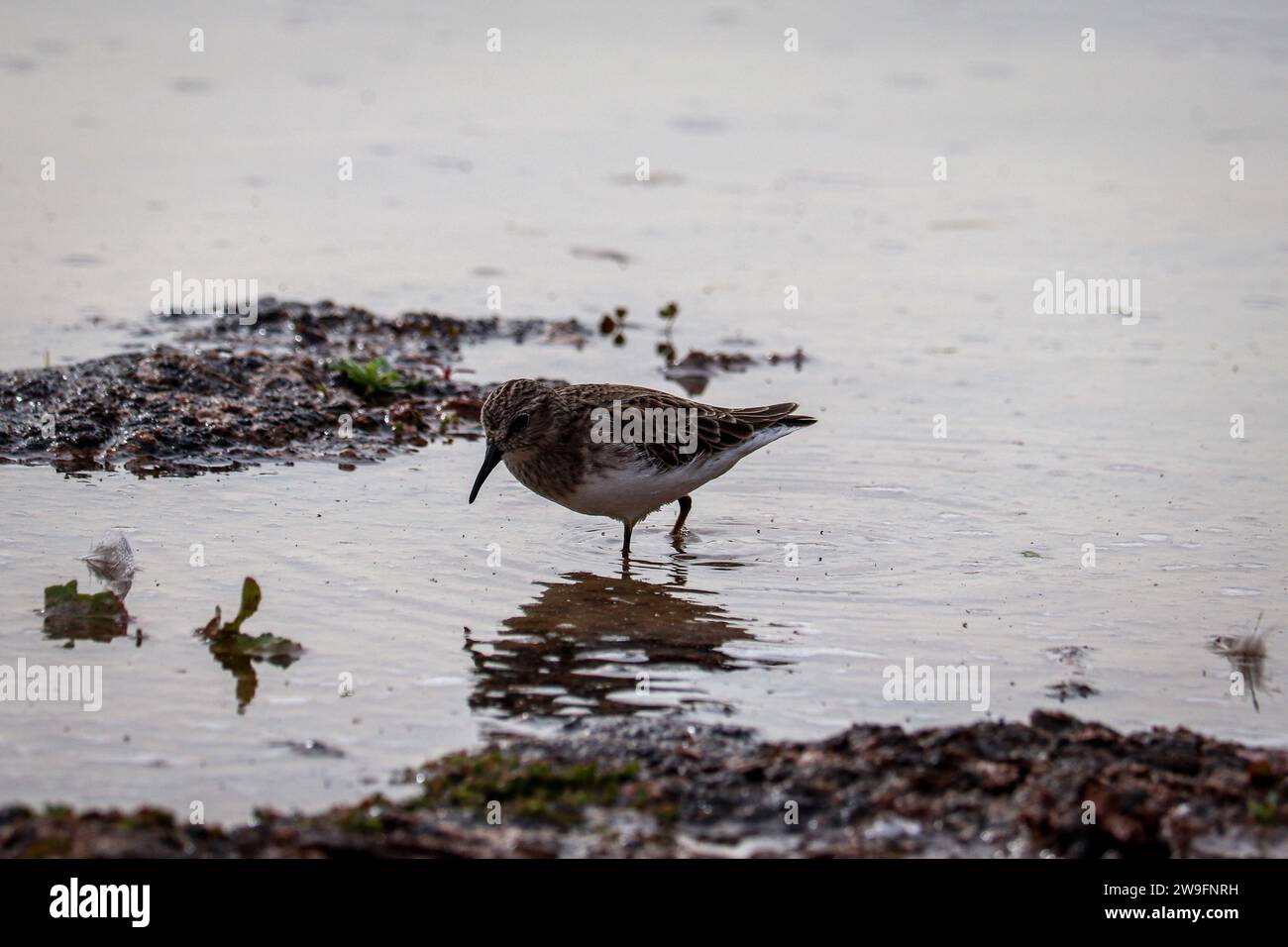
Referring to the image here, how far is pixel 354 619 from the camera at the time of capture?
779 cm

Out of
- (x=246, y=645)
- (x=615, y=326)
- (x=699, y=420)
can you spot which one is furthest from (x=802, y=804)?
(x=615, y=326)

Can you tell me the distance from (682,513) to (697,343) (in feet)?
11.5

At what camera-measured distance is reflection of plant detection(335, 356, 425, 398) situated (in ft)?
37.7

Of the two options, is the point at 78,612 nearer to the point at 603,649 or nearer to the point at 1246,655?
the point at 603,649

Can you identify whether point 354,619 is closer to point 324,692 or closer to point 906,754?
point 324,692

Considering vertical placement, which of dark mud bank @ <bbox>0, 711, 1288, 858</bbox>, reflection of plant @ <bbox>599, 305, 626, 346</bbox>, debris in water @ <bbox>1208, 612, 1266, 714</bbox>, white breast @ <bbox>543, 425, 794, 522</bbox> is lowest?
dark mud bank @ <bbox>0, 711, 1288, 858</bbox>

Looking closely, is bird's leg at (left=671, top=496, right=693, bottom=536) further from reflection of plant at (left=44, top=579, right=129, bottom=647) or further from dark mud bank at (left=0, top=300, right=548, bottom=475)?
reflection of plant at (left=44, top=579, right=129, bottom=647)

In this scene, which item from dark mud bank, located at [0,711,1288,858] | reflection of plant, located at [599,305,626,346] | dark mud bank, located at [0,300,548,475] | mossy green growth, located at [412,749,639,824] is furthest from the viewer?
reflection of plant, located at [599,305,626,346]

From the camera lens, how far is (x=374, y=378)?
11.5 meters

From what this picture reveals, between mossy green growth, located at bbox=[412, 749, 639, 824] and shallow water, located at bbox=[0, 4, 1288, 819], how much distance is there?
0.34m

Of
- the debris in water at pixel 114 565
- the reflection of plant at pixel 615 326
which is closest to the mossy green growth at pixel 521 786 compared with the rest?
the debris in water at pixel 114 565

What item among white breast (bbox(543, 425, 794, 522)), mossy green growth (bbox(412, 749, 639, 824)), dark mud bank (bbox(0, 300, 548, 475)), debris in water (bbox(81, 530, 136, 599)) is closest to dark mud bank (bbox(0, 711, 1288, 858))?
mossy green growth (bbox(412, 749, 639, 824))

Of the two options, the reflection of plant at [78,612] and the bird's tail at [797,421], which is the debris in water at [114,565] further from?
the bird's tail at [797,421]
